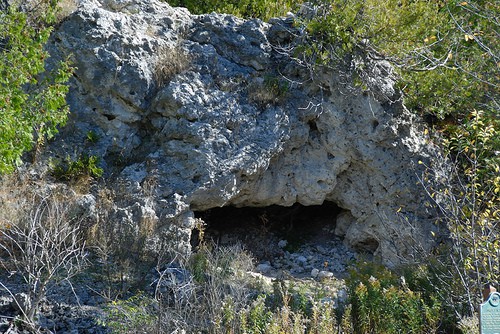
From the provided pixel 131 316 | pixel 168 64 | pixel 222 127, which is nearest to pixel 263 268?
pixel 222 127

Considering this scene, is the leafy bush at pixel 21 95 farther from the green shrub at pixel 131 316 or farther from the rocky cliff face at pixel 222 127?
the green shrub at pixel 131 316

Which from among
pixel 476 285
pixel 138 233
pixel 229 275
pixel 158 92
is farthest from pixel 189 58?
pixel 476 285

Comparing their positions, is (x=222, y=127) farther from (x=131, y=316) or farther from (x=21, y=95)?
(x=131, y=316)

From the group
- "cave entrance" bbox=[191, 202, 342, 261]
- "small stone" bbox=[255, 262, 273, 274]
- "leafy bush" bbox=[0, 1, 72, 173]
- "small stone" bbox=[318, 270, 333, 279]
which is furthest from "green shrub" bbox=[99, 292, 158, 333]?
"cave entrance" bbox=[191, 202, 342, 261]

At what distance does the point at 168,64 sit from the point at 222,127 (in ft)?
3.55

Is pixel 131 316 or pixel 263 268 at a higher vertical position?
pixel 131 316

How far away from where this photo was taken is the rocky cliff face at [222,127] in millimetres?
7703

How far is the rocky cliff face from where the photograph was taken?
7703 mm

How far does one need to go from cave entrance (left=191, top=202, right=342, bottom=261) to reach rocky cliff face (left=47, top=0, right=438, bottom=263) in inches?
24.8

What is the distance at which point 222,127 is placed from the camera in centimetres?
792

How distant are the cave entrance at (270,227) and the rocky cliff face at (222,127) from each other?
631 millimetres

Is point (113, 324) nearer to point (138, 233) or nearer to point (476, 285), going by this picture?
point (138, 233)

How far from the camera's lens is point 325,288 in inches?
283

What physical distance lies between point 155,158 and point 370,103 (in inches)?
115
